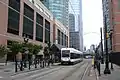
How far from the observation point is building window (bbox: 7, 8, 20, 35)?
56222 millimetres

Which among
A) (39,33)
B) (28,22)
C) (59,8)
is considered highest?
(59,8)

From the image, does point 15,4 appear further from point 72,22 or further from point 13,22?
point 72,22

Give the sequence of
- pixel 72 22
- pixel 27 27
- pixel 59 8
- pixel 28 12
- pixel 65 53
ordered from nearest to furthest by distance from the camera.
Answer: pixel 65 53 → pixel 27 27 → pixel 28 12 → pixel 59 8 → pixel 72 22

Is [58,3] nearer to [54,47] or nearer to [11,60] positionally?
[54,47]

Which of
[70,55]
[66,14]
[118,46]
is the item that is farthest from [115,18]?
[66,14]

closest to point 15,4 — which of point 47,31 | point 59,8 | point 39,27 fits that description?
point 39,27

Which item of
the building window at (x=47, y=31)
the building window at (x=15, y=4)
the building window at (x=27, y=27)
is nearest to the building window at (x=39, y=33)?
the building window at (x=27, y=27)

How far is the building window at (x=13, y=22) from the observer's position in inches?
2213

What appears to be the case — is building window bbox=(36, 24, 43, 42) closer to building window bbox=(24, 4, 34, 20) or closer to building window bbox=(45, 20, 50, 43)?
building window bbox=(24, 4, 34, 20)

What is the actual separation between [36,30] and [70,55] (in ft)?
95.8

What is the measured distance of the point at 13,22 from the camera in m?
58.9

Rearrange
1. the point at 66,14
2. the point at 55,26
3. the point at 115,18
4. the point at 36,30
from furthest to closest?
1. the point at 66,14
2. the point at 55,26
3. the point at 115,18
4. the point at 36,30

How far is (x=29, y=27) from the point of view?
7250 centimetres

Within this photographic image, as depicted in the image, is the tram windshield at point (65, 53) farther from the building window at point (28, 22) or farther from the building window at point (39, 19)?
the building window at point (39, 19)
